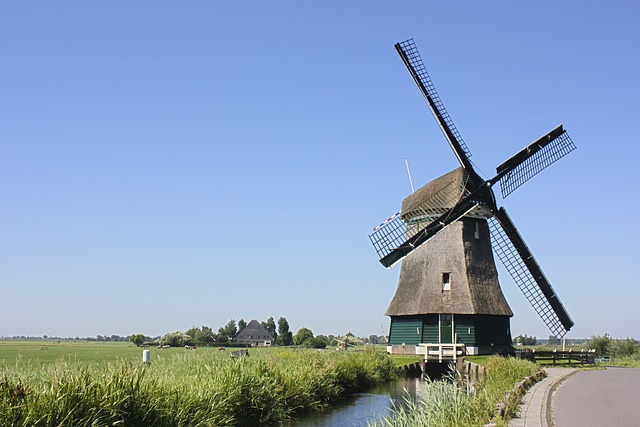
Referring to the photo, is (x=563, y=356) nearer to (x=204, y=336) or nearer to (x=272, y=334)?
(x=204, y=336)

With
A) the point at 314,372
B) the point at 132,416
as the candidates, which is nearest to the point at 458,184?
the point at 314,372

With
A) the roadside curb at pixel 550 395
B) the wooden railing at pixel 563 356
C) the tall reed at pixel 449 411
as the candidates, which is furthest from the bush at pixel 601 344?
the tall reed at pixel 449 411

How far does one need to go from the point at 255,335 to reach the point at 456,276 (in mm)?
67683

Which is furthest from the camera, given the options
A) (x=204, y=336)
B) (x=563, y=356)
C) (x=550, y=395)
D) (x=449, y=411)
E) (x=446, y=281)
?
(x=204, y=336)

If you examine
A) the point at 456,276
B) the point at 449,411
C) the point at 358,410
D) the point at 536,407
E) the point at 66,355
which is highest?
the point at 456,276

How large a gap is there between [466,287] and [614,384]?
10373 millimetres

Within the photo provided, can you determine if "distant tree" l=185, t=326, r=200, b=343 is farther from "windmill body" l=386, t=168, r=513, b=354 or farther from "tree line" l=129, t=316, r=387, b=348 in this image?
"windmill body" l=386, t=168, r=513, b=354

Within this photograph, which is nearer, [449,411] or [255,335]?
[449,411]

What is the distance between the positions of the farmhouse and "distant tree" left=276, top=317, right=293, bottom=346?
262 cm

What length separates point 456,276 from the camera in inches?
1094

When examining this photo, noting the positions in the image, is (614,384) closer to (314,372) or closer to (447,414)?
(314,372)

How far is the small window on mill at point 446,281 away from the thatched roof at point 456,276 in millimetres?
160

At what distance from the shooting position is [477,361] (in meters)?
24.8

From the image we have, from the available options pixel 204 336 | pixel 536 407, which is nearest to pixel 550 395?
pixel 536 407
